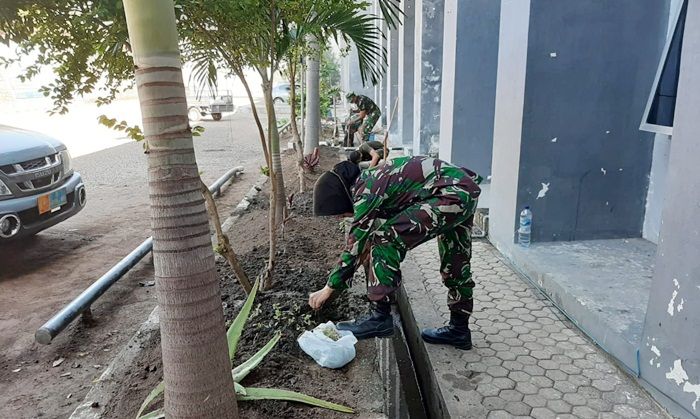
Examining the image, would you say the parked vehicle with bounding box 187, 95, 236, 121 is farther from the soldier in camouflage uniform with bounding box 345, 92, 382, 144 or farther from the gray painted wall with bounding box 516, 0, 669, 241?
the gray painted wall with bounding box 516, 0, 669, 241

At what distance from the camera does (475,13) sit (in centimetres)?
514

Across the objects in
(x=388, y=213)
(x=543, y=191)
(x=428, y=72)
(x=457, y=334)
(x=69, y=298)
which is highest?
(x=428, y=72)

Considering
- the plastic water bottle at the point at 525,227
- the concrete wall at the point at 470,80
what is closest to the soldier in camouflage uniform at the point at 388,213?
the plastic water bottle at the point at 525,227

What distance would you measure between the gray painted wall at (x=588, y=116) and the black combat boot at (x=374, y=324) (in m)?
1.67

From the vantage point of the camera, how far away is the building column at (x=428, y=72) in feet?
24.5

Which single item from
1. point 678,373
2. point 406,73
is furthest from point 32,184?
point 406,73

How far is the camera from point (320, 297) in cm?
251

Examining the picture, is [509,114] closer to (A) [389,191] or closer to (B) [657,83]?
(B) [657,83]

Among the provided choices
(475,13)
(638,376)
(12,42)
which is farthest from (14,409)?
(475,13)

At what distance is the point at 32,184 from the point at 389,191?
3.46 meters

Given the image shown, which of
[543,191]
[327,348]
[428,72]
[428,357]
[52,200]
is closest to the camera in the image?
[327,348]

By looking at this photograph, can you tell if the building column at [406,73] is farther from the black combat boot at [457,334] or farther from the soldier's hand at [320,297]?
the soldier's hand at [320,297]

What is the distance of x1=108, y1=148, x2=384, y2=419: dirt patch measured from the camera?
201cm

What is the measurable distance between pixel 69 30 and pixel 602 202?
3.58 meters
